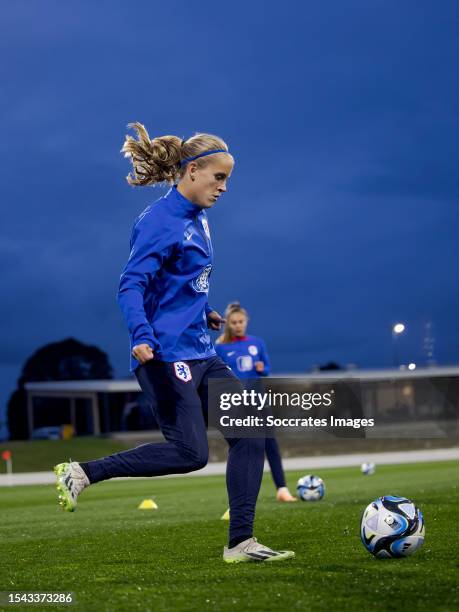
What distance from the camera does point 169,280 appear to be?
5.65 m

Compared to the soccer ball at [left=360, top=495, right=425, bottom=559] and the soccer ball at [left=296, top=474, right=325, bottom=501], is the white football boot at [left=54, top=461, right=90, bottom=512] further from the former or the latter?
the soccer ball at [left=296, top=474, right=325, bottom=501]

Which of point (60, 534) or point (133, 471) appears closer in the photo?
point (133, 471)

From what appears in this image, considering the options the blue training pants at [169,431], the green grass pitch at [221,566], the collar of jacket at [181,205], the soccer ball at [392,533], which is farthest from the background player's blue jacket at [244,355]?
the blue training pants at [169,431]

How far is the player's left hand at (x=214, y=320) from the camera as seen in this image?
631cm

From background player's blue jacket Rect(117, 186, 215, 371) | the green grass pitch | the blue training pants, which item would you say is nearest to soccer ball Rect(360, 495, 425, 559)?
the green grass pitch

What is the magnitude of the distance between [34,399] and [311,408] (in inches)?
2962

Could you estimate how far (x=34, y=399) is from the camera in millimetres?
78812

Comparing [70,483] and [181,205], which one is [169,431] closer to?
[70,483]

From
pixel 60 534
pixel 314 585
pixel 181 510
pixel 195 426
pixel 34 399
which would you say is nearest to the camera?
pixel 314 585

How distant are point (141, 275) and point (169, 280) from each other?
221mm

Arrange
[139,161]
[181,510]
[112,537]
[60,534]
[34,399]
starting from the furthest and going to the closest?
[34,399], [181,510], [60,534], [112,537], [139,161]

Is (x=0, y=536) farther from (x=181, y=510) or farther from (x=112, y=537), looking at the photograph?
(x=181, y=510)

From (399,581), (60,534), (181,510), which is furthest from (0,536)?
(399,581)

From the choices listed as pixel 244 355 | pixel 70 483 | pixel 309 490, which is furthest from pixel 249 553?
pixel 244 355
